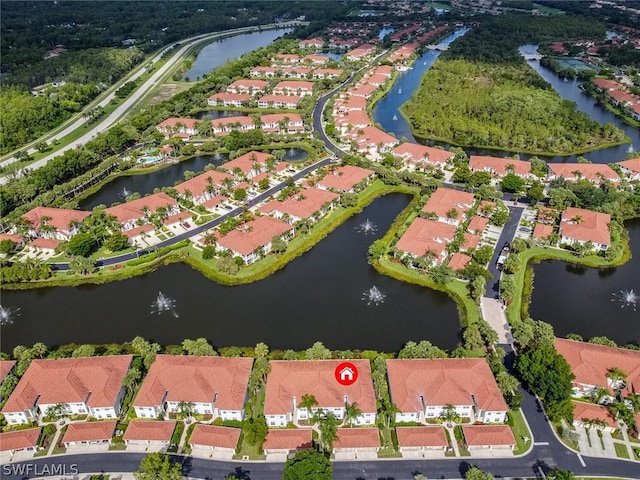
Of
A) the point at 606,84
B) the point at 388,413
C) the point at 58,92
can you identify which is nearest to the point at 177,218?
the point at 388,413

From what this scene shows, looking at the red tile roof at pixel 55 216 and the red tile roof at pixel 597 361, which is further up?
the red tile roof at pixel 597 361

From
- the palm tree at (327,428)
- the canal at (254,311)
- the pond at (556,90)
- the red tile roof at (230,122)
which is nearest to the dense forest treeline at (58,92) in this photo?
the red tile roof at (230,122)

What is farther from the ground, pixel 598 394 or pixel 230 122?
pixel 598 394

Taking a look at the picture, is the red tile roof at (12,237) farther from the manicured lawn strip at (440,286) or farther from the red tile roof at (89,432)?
the manicured lawn strip at (440,286)

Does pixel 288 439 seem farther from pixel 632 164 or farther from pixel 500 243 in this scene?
pixel 632 164

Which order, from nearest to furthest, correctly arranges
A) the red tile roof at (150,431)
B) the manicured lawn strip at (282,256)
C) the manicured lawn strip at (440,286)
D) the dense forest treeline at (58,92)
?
the red tile roof at (150,431)
the manicured lawn strip at (440,286)
the manicured lawn strip at (282,256)
the dense forest treeline at (58,92)

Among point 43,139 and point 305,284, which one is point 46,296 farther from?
point 43,139
